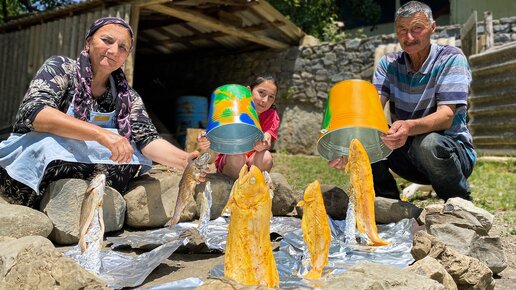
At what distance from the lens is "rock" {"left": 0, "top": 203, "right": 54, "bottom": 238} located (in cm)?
241

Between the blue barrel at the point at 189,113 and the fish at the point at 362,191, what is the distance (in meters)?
7.24

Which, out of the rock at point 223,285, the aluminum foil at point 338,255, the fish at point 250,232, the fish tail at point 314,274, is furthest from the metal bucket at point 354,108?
the rock at point 223,285

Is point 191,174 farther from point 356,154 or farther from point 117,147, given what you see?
point 356,154

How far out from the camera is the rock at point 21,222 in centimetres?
241

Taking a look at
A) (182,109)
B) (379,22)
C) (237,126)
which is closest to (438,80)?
(237,126)

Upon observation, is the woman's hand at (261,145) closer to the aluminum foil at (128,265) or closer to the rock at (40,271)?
the aluminum foil at (128,265)

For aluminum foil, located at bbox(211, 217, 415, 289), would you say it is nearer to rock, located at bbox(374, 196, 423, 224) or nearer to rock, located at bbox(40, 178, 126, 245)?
rock, located at bbox(374, 196, 423, 224)

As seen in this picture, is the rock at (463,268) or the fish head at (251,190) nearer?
the fish head at (251,190)

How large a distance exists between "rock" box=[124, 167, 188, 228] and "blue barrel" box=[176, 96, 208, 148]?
20.4 ft

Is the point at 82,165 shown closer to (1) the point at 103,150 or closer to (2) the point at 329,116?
(1) the point at 103,150

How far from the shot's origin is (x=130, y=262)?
7.57 ft

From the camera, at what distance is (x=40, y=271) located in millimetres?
1572

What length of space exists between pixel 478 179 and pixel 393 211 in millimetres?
3058

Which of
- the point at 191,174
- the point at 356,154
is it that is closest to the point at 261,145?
the point at 191,174
